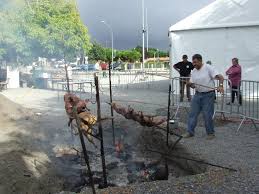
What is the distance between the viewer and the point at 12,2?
724 inches

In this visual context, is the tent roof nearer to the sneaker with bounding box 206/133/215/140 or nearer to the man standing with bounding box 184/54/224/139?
the man standing with bounding box 184/54/224/139

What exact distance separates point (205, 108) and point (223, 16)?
9071mm

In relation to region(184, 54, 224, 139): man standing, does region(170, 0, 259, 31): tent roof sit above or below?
above

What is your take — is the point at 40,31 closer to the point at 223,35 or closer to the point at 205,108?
the point at 223,35

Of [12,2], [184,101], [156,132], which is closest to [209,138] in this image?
[156,132]

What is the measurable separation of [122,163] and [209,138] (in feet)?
6.94

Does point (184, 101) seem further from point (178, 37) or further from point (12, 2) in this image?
point (12, 2)

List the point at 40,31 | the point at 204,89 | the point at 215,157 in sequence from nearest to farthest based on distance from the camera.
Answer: the point at 215,157
the point at 204,89
the point at 40,31

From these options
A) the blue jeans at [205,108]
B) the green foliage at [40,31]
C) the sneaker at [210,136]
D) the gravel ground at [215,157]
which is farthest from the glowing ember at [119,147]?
the green foliage at [40,31]

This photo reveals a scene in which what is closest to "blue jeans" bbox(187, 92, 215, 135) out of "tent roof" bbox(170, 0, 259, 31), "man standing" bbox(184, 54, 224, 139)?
"man standing" bbox(184, 54, 224, 139)

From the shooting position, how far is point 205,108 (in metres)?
8.81

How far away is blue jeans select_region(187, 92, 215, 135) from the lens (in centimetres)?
879

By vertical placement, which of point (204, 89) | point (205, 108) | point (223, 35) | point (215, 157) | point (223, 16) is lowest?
point (215, 157)

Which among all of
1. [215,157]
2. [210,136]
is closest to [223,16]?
[210,136]
